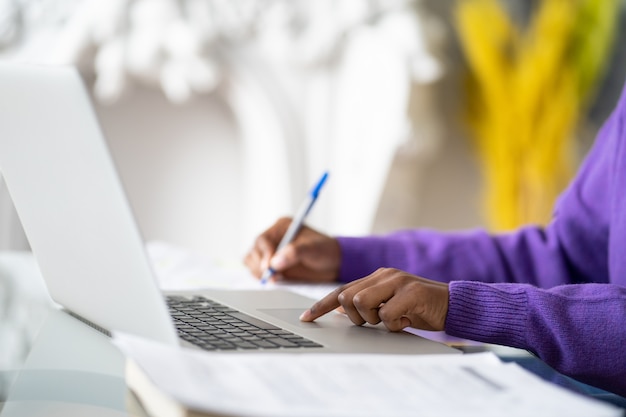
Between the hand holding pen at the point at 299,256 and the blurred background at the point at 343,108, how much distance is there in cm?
85

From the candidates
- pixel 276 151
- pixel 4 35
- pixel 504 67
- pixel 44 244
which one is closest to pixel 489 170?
pixel 504 67

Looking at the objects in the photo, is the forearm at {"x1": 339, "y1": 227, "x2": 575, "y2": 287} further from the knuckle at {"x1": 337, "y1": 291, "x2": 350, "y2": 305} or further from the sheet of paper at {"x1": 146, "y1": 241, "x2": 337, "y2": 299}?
the knuckle at {"x1": 337, "y1": 291, "x2": 350, "y2": 305}

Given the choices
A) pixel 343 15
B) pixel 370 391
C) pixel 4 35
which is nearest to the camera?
pixel 370 391

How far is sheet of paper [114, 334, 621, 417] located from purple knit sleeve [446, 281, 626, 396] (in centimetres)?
14

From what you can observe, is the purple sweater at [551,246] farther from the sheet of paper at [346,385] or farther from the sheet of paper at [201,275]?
the sheet of paper at [346,385]

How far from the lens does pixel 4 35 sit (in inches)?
65.6

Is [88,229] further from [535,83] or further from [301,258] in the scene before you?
[535,83]

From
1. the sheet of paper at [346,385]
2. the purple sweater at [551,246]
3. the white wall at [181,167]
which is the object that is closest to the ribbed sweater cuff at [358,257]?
the purple sweater at [551,246]

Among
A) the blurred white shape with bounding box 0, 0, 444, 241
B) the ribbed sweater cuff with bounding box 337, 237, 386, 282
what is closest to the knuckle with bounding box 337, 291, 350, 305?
the ribbed sweater cuff with bounding box 337, 237, 386, 282

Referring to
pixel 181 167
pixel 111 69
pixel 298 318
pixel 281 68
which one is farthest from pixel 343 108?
pixel 298 318

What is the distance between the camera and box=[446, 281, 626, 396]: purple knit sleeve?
61 centimetres

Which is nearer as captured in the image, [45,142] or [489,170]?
[45,142]

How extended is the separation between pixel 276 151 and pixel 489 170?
512 mm

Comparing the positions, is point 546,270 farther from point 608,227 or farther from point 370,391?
point 370,391
